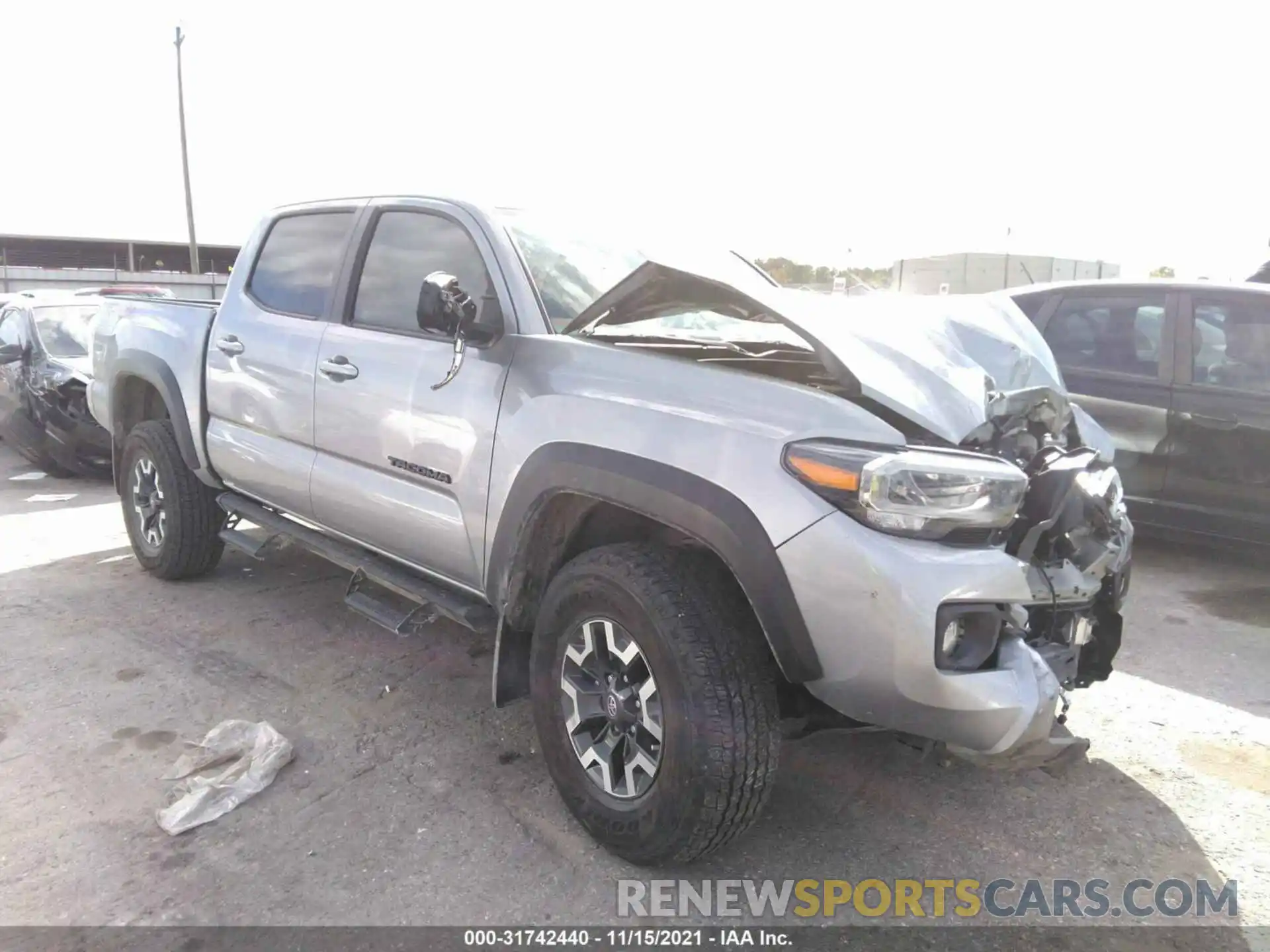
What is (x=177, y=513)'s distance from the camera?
16.1ft

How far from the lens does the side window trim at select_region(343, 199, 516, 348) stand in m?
3.16

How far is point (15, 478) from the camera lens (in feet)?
27.3

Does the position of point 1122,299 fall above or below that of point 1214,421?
above

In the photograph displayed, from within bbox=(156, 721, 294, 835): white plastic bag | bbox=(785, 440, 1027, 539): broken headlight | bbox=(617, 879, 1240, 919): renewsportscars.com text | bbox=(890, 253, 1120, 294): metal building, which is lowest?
bbox=(617, 879, 1240, 919): renewsportscars.com text

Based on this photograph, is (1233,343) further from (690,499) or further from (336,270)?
(336,270)

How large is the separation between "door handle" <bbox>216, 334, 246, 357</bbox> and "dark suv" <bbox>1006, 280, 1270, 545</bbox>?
184 inches

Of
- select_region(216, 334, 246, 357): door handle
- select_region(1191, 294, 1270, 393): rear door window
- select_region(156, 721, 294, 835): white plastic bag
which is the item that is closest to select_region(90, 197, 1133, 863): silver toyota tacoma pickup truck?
select_region(216, 334, 246, 357): door handle

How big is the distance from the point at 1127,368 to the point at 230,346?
4959 millimetres

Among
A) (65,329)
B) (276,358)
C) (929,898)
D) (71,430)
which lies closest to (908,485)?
(929,898)

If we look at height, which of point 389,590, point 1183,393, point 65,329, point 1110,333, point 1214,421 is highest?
point 1110,333

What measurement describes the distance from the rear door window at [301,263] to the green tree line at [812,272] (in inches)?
74.7

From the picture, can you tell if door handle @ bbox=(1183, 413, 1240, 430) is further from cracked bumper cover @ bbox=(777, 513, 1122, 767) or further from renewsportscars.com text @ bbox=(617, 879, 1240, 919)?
cracked bumper cover @ bbox=(777, 513, 1122, 767)

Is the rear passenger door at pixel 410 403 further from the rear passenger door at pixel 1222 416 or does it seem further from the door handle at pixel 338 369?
the rear passenger door at pixel 1222 416

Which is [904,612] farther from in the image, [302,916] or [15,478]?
[15,478]
